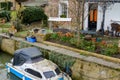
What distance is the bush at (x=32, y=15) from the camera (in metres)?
28.6

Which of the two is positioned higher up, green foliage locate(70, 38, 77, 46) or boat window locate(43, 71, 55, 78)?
green foliage locate(70, 38, 77, 46)

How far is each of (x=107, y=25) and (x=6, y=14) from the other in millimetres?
16738

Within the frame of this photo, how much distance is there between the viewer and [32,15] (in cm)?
2919

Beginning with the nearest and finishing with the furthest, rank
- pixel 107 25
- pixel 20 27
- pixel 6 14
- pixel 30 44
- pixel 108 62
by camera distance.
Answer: pixel 108 62 < pixel 30 44 < pixel 107 25 < pixel 20 27 < pixel 6 14

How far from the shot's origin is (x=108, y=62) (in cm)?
1563

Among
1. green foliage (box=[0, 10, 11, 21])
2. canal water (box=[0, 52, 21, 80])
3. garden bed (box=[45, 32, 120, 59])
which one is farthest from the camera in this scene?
green foliage (box=[0, 10, 11, 21])

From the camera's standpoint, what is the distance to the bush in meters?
28.6

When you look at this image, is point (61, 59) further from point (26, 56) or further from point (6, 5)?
point (6, 5)

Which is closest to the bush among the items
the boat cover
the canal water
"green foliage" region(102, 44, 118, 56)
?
the canal water

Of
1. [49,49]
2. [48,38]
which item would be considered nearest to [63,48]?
[49,49]

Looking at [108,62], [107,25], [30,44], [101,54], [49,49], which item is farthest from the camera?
[107,25]

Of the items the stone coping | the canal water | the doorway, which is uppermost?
the doorway

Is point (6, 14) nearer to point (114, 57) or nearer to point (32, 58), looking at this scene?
point (32, 58)

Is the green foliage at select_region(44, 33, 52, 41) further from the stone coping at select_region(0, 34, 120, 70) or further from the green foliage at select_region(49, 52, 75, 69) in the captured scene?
the green foliage at select_region(49, 52, 75, 69)
